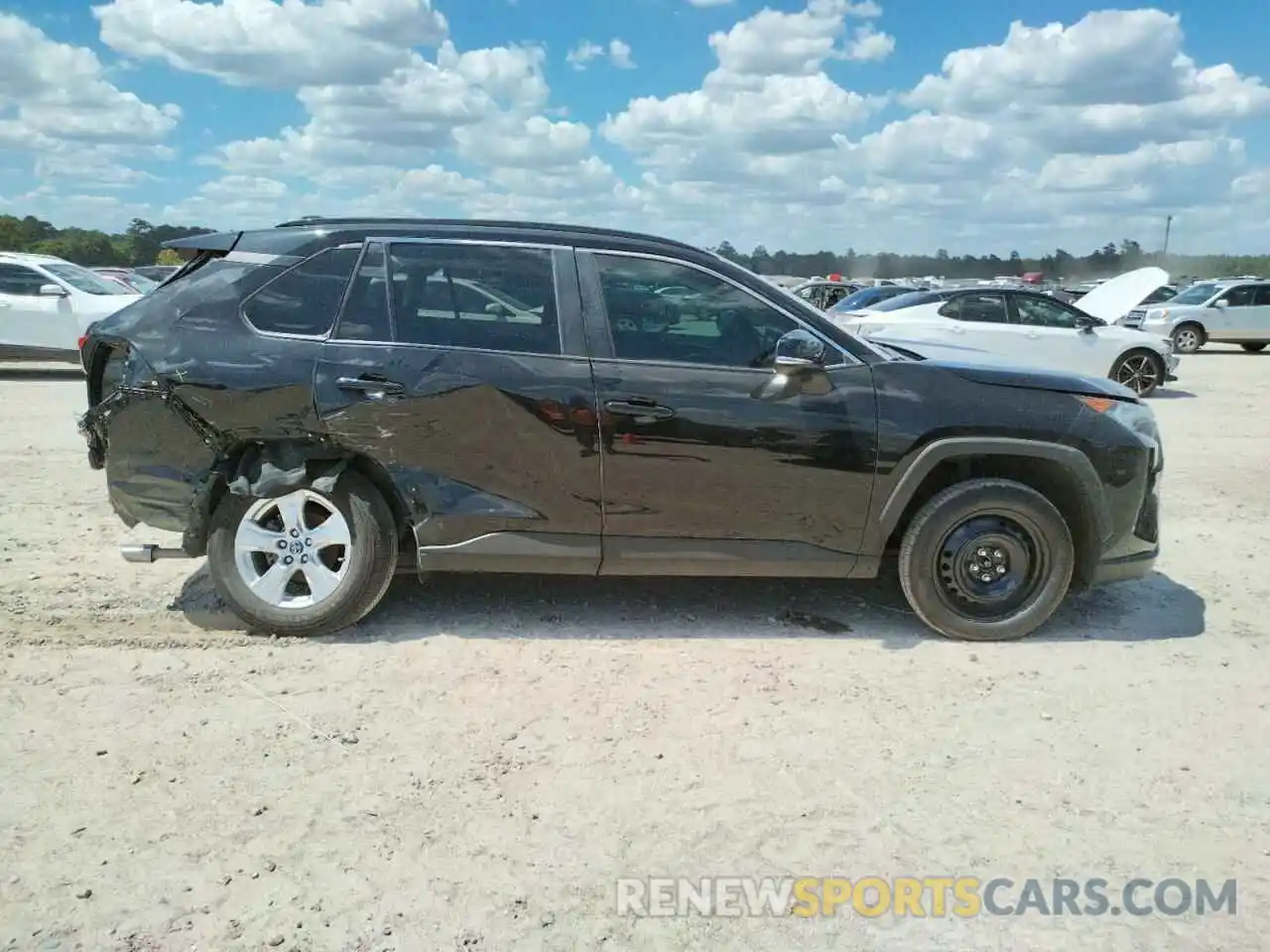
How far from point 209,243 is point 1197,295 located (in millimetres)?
25022

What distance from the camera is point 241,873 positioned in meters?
2.89

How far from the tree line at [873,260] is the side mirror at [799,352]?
1078 inches

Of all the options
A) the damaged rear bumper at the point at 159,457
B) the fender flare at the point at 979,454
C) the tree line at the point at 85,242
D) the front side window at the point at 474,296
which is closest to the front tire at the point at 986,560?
the fender flare at the point at 979,454

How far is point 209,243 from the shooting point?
464 centimetres

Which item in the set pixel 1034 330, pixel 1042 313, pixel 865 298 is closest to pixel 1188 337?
pixel 865 298

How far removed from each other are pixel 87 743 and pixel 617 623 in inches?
89.3

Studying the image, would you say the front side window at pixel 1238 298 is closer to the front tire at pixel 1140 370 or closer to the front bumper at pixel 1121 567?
the front tire at pixel 1140 370

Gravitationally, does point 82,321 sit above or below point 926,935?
above

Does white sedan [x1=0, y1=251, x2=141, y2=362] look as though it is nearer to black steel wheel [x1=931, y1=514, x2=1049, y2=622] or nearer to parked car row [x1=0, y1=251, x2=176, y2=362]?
parked car row [x1=0, y1=251, x2=176, y2=362]

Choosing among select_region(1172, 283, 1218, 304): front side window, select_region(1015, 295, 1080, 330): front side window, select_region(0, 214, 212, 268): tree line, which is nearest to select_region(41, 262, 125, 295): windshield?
select_region(1015, 295, 1080, 330): front side window

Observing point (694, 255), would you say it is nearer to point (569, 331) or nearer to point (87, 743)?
point (569, 331)

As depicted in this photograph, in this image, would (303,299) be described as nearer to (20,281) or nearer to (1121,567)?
(1121,567)

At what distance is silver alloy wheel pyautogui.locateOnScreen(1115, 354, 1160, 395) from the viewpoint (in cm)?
1445

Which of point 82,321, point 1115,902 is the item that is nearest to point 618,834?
point 1115,902
